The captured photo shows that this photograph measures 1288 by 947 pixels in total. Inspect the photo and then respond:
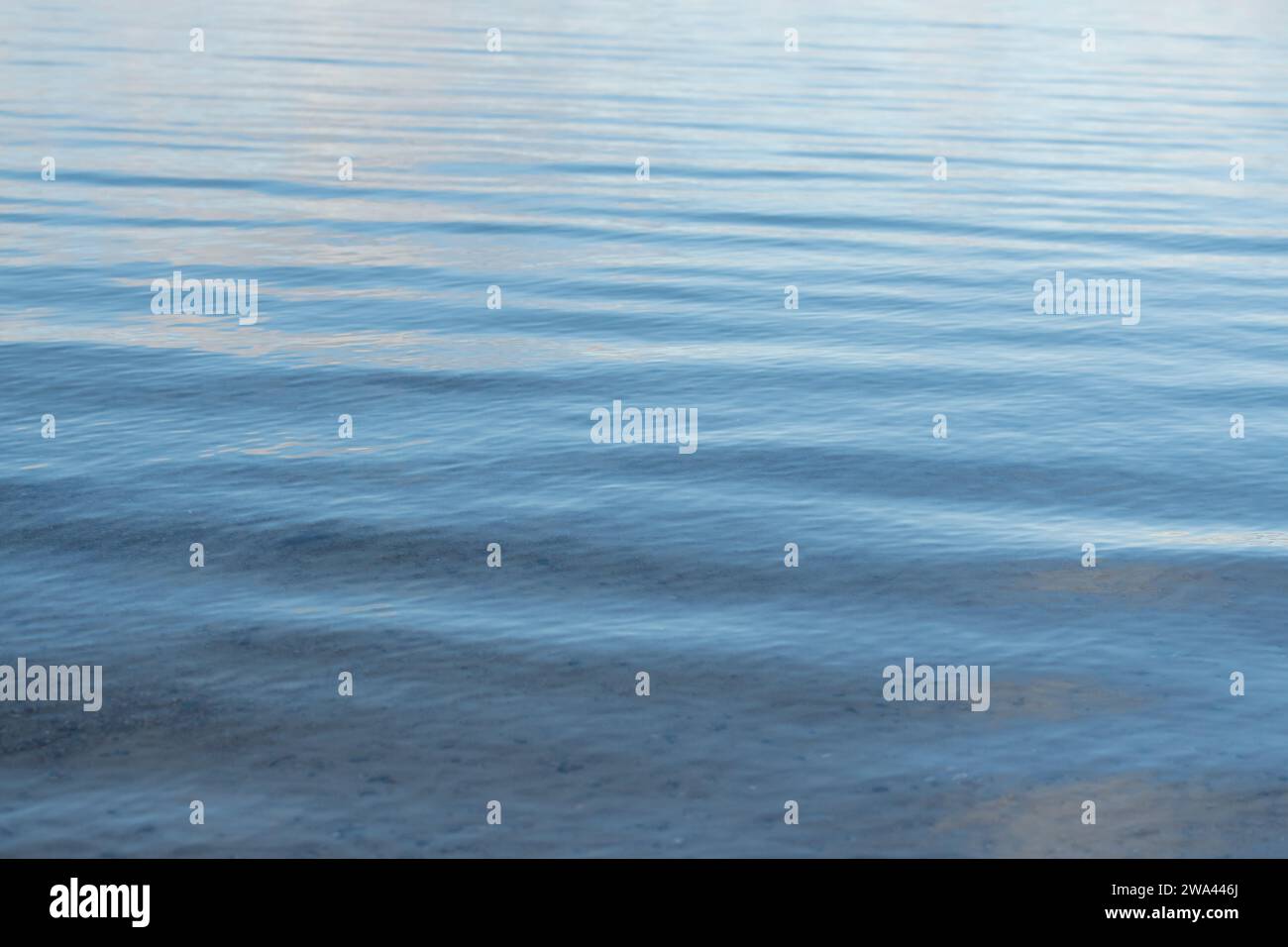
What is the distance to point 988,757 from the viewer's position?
8.85 metres

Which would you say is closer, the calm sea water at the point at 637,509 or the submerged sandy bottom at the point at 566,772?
the submerged sandy bottom at the point at 566,772

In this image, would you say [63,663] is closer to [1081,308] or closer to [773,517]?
[773,517]

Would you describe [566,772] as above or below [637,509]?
below

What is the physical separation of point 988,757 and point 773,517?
12.3ft

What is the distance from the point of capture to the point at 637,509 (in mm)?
12508

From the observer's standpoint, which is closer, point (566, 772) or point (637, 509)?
point (566, 772)

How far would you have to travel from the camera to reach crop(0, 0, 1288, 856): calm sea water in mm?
8461

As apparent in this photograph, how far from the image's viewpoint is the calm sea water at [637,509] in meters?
8.46

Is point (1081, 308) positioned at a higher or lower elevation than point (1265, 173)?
lower

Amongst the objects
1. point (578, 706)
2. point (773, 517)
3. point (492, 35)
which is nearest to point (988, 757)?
point (578, 706)

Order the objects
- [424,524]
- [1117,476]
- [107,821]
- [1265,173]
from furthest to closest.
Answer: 1. [1265,173]
2. [1117,476]
3. [424,524]
4. [107,821]

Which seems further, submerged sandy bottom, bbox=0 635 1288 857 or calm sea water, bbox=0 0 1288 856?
calm sea water, bbox=0 0 1288 856
